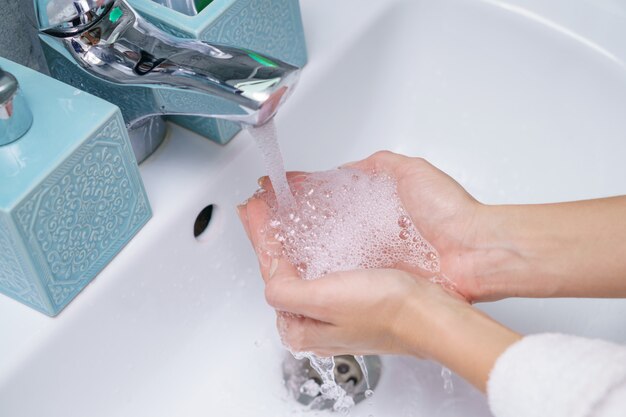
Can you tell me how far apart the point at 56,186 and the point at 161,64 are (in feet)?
0.34

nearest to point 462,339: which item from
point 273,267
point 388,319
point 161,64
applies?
point 388,319

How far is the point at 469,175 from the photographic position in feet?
2.51

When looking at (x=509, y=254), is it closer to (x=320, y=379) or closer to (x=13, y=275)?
(x=320, y=379)

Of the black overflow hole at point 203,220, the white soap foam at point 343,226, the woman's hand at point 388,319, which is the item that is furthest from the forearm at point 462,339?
the black overflow hole at point 203,220

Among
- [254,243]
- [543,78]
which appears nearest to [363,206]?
[254,243]

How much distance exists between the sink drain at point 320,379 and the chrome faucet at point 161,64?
0.26 metres

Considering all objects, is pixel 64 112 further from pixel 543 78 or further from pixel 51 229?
pixel 543 78

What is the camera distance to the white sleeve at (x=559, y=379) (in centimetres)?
42

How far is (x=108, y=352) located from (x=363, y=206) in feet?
0.75

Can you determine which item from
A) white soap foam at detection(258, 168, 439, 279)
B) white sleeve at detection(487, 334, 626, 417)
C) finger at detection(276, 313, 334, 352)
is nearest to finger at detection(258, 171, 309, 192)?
white soap foam at detection(258, 168, 439, 279)

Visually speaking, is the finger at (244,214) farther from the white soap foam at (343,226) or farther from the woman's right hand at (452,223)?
the woman's right hand at (452,223)

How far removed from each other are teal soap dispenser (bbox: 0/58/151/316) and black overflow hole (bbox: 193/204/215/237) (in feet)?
0.28

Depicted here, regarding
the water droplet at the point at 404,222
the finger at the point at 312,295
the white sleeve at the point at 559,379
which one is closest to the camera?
the white sleeve at the point at 559,379

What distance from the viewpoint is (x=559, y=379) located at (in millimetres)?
437
